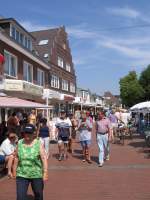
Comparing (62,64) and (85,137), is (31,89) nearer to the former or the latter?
(85,137)

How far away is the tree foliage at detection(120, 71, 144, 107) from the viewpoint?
5134 cm

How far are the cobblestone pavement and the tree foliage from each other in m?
36.9

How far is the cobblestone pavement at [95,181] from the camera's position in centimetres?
868

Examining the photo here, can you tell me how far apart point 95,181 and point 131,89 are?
143ft

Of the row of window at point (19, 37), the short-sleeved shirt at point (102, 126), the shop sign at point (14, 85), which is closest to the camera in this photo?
the short-sleeved shirt at point (102, 126)

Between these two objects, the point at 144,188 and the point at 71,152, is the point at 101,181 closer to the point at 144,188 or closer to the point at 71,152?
the point at 144,188

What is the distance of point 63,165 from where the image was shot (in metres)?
13.2

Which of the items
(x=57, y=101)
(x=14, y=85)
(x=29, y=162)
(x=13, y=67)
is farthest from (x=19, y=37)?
(x=29, y=162)

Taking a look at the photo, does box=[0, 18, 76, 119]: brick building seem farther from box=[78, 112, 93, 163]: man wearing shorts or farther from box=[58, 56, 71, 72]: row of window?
box=[78, 112, 93, 163]: man wearing shorts

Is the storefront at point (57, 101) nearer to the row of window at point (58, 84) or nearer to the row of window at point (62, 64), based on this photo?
the row of window at point (58, 84)

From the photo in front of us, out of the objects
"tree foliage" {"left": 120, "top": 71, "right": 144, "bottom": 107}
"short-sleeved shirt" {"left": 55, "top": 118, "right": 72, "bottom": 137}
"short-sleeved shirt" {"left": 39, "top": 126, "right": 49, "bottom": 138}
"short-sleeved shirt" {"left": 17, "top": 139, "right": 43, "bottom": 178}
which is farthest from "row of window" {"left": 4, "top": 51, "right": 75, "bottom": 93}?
"short-sleeved shirt" {"left": 17, "top": 139, "right": 43, "bottom": 178}

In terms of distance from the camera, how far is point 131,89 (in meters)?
53.3

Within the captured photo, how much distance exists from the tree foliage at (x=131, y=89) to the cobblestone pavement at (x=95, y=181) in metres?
36.9

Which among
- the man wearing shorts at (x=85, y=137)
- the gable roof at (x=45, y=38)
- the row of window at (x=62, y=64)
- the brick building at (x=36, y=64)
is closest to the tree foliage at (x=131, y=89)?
the brick building at (x=36, y=64)
